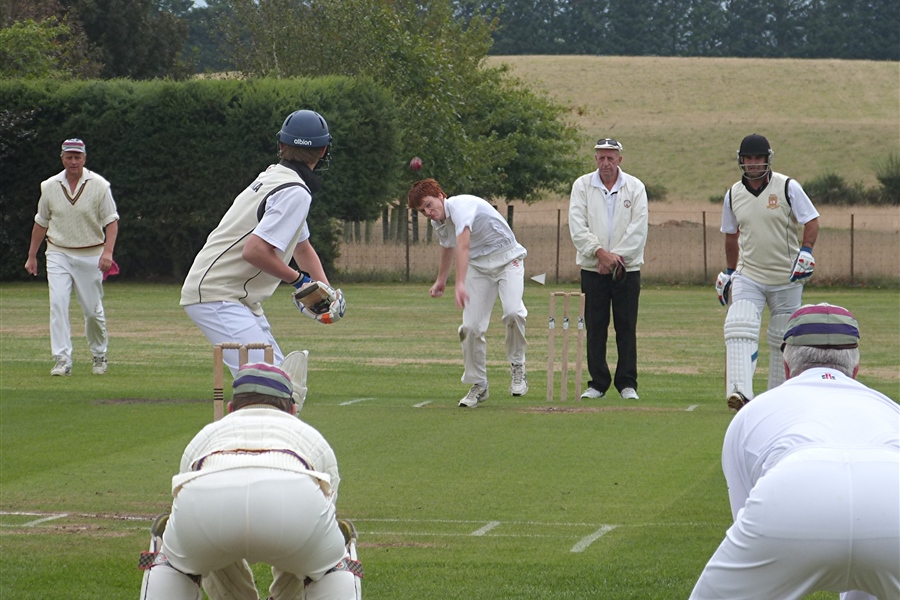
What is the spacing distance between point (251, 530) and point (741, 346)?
456 cm

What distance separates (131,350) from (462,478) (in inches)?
393

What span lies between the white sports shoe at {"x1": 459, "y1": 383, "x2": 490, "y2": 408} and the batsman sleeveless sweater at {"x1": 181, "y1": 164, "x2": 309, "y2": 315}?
450cm

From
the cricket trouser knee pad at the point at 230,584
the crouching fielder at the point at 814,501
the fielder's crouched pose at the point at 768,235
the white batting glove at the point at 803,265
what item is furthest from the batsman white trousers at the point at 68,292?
the crouching fielder at the point at 814,501

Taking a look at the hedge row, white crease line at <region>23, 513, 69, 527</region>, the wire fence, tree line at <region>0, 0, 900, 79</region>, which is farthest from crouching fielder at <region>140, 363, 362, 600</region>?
tree line at <region>0, 0, 900, 79</region>

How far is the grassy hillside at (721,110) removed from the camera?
7262 centimetres

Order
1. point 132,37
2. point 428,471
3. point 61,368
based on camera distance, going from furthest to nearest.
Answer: point 132,37 < point 61,368 < point 428,471

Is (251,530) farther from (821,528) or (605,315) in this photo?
(605,315)

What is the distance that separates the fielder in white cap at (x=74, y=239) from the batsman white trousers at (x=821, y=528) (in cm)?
1104

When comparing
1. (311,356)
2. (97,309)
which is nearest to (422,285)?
(311,356)

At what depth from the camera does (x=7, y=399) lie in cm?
1248

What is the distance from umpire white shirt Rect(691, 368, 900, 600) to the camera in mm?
3785

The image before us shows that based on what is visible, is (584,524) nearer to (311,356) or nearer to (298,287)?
(298,287)

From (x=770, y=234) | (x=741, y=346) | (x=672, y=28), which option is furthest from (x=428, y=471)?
(x=672, y=28)

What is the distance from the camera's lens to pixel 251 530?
4.22 metres
